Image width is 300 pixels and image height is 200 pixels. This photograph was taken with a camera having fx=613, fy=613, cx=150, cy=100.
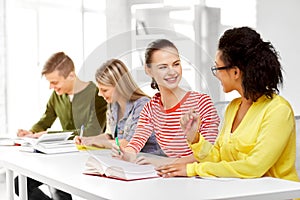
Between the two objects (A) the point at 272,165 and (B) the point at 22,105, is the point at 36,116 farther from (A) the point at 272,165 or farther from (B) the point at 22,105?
(A) the point at 272,165

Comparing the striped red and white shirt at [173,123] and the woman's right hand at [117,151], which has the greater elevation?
the striped red and white shirt at [173,123]

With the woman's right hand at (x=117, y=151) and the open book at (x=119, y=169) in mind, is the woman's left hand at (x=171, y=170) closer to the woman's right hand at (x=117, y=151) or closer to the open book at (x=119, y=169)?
the open book at (x=119, y=169)

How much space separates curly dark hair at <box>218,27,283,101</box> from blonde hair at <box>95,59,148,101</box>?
338mm

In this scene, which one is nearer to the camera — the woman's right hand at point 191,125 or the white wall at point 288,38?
the woman's right hand at point 191,125

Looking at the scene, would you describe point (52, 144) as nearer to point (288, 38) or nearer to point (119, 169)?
point (119, 169)

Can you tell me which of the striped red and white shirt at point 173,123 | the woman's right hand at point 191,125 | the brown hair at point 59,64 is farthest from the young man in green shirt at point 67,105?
the woman's right hand at point 191,125

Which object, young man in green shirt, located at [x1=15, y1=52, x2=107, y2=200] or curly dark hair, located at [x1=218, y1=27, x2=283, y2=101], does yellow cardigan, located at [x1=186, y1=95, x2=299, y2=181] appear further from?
young man in green shirt, located at [x1=15, y1=52, x2=107, y2=200]

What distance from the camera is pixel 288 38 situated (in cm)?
394

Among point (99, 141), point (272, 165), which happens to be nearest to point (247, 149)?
point (272, 165)

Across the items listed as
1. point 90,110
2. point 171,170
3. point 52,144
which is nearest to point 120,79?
point 90,110

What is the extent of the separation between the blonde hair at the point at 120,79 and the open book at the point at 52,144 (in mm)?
788

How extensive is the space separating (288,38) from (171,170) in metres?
2.27

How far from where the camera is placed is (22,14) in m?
5.01

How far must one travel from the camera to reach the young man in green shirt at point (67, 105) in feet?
6.61
